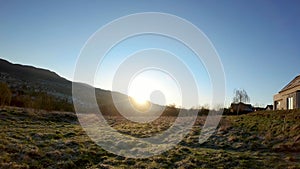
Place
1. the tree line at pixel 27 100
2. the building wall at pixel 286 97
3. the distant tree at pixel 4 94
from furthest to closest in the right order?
the building wall at pixel 286 97, the tree line at pixel 27 100, the distant tree at pixel 4 94

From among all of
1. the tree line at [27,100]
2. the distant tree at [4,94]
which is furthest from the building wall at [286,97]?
the distant tree at [4,94]

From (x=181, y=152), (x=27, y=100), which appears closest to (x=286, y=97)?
(x=181, y=152)

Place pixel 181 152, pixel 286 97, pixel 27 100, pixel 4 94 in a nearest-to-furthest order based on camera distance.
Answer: pixel 181 152
pixel 4 94
pixel 27 100
pixel 286 97

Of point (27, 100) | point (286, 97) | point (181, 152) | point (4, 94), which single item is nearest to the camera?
point (181, 152)

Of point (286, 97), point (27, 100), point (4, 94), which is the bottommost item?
point (27, 100)

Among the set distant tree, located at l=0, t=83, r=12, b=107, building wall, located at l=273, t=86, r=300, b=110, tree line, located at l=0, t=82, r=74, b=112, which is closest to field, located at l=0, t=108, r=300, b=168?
distant tree, located at l=0, t=83, r=12, b=107

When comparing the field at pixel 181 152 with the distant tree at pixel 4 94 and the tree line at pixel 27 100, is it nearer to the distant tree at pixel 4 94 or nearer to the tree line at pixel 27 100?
the distant tree at pixel 4 94

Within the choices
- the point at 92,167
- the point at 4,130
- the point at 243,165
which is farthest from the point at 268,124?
the point at 4,130

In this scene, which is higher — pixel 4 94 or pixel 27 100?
pixel 4 94

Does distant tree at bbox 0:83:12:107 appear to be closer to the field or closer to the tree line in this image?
the tree line

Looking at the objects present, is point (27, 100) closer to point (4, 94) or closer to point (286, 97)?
point (4, 94)

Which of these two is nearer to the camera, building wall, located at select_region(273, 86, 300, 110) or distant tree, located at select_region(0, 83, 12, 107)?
distant tree, located at select_region(0, 83, 12, 107)

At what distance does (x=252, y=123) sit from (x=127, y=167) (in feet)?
42.3

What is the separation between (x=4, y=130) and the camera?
46.4 ft
